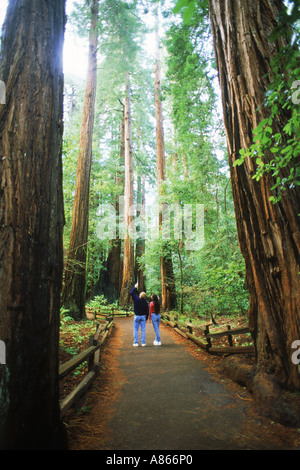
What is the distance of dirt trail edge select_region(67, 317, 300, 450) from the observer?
2.59 meters

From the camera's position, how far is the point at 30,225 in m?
2.23

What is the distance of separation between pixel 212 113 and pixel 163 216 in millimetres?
6956

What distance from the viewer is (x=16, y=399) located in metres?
2.02

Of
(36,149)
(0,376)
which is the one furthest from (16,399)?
(36,149)

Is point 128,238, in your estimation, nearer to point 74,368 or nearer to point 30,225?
point 74,368

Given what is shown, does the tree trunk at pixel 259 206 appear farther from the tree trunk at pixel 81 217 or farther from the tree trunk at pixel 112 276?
the tree trunk at pixel 112 276

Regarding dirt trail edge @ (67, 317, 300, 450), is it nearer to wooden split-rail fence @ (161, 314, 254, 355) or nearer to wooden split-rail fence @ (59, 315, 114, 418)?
wooden split-rail fence @ (59, 315, 114, 418)

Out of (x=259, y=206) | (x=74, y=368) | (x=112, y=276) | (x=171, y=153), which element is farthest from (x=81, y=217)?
(x=171, y=153)

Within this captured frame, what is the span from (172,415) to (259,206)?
3.09 m

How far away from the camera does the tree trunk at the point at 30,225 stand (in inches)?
80.5

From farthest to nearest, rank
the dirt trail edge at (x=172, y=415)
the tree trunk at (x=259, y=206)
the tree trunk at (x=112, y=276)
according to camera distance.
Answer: the tree trunk at (x=112, y=276)
the tree trunk at (x=259, y=206)
the dirt trail edge at (x=172, y=415)

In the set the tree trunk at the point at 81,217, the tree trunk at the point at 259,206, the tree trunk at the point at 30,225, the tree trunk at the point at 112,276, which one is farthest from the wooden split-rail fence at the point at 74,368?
the tree trunk at the point at 112,276

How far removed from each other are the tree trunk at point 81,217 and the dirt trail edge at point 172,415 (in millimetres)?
5066
